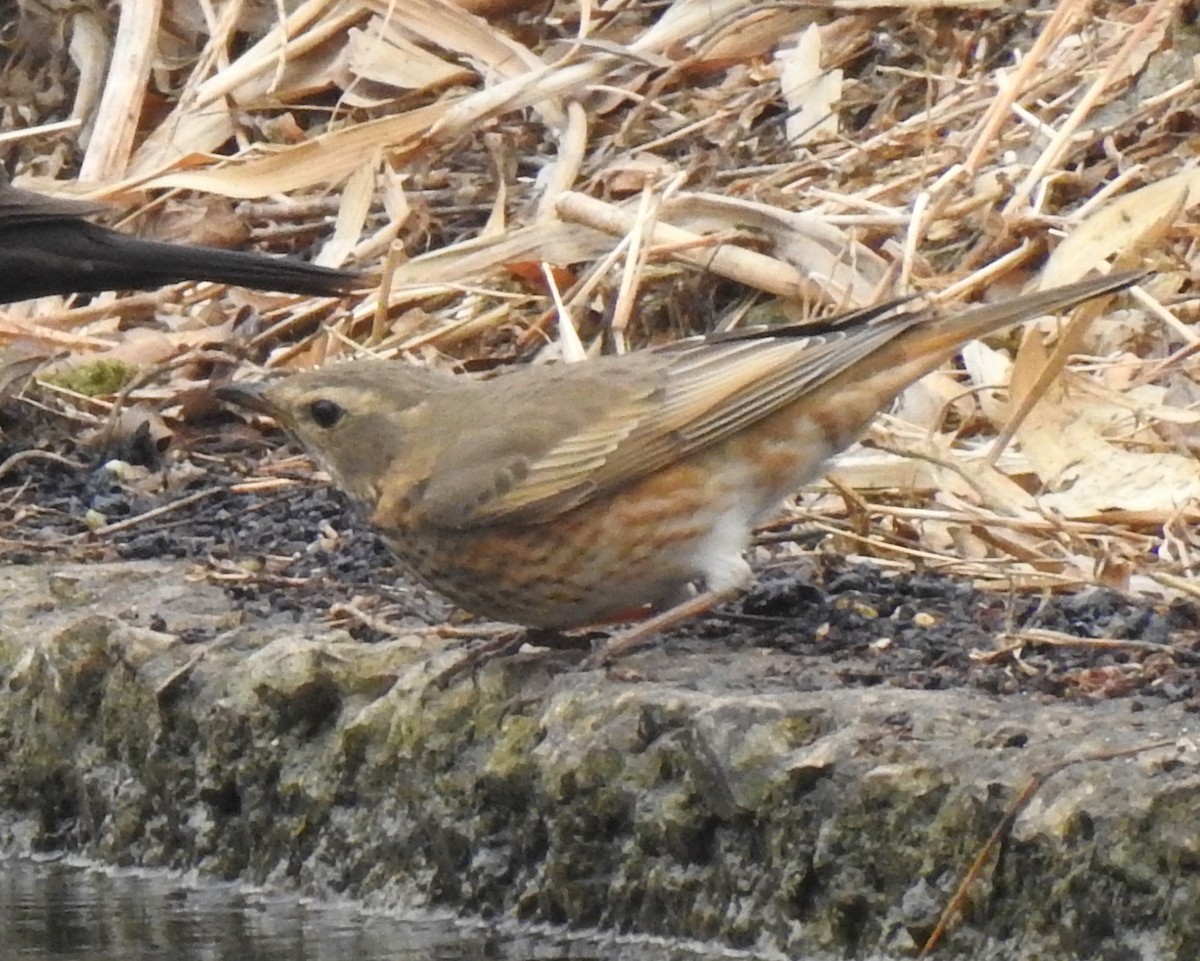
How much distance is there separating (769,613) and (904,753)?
3.51 feet

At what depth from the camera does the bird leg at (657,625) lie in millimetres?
3957

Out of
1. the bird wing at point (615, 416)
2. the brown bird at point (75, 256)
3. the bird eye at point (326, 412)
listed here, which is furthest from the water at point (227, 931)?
the brown bird at point (75, 256)

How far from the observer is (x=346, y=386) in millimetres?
4109

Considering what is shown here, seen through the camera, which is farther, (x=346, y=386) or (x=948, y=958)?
(x=346, y=386)

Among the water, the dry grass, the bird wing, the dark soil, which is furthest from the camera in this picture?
the dry grass

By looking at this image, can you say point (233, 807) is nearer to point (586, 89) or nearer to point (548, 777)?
point (548, 777)

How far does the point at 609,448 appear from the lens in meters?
4.00

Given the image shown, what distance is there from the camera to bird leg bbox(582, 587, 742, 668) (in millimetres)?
3957

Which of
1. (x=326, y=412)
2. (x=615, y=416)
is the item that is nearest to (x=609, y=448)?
(x=615, y=416)

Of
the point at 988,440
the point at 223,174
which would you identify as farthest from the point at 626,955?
the point at 223,174

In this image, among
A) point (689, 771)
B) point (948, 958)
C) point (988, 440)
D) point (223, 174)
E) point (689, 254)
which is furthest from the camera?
point (223, 174)

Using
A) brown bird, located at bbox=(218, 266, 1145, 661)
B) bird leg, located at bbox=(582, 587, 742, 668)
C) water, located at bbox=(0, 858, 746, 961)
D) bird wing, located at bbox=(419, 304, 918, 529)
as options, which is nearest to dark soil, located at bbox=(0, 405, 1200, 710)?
bird leg, located at bbox=(582, 587, 742, 668)

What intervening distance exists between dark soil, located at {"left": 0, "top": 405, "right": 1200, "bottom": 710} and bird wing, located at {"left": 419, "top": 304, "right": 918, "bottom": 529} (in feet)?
1.23

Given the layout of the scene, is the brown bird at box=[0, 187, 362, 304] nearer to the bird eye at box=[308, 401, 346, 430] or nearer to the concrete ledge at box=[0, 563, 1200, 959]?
the concrete ledge at box=[0, 563, 1200, 959]
